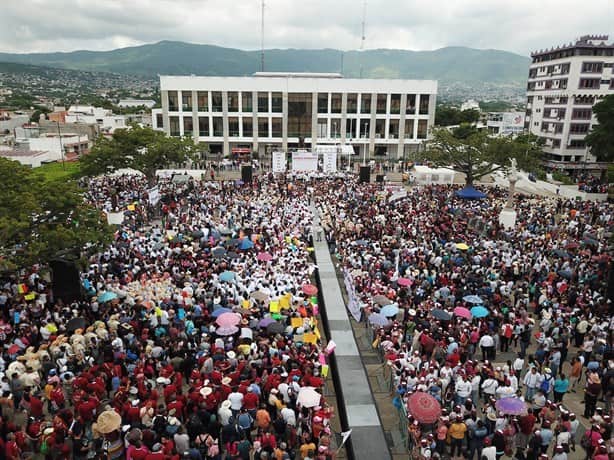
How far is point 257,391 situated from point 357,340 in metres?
4.86

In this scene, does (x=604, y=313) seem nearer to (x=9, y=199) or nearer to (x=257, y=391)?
(x=257, y=391)

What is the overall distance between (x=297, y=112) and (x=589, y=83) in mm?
32901

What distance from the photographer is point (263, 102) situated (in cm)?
5400

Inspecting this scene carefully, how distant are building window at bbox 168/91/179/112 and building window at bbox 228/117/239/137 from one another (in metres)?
6.23

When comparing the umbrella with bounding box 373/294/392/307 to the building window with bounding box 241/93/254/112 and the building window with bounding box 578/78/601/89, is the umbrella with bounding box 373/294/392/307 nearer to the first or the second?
the building window with bounding box 241/93/254/112

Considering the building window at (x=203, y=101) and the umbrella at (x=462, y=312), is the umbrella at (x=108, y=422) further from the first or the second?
the building window at (x=203, y=101)

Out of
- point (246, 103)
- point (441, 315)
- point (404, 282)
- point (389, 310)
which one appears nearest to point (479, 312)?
point (441, 315)

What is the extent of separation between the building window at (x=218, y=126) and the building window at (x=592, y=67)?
135 feet

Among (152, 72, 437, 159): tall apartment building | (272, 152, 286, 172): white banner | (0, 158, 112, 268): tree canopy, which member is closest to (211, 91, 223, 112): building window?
(152, 72, 437, 159): tall apartment building

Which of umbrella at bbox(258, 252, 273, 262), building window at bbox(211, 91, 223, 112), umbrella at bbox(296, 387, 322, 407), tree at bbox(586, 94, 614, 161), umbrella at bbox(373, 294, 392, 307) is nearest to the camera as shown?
umbrella at bbox(296, 387, 322, 407)

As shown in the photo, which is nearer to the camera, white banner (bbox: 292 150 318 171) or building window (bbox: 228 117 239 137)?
white banner (bbox: 292 150 318 171)

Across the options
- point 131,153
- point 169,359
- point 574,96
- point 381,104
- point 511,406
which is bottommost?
point 169,359

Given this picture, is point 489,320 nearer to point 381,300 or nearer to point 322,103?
point 381,300

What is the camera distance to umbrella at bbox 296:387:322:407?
8.52 m
